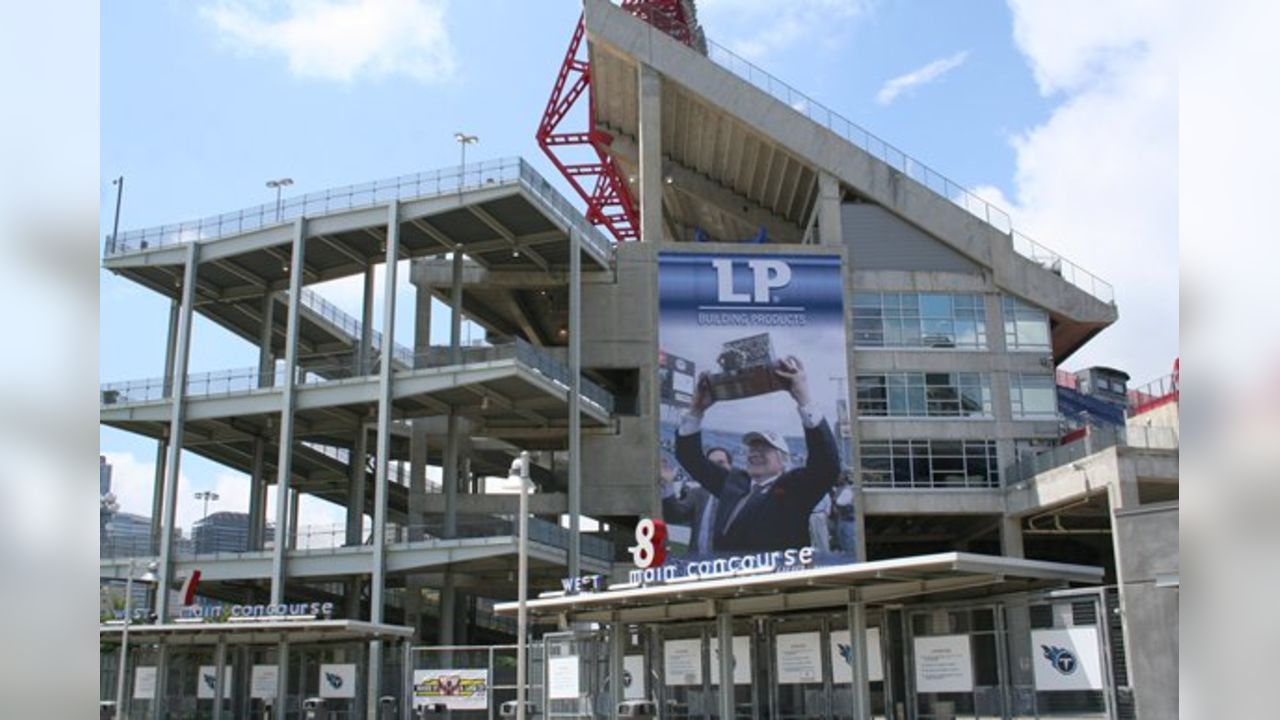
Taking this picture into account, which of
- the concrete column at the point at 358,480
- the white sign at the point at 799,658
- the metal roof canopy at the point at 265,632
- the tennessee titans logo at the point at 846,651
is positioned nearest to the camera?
the tennessee titans logo at the point at 846,651

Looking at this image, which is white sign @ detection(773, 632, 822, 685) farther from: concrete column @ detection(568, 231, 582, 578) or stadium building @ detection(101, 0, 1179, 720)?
concrete column @ detection(568, 231, 582, 578)

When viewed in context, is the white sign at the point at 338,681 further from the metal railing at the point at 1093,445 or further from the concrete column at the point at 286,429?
the metal railing at the point at 1093,445

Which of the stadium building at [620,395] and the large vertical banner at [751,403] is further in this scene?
the large vertical banner at [751,403]

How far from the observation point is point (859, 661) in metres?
27.8

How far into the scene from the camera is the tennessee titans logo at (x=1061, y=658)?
23.2m

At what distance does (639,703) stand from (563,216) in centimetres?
3578

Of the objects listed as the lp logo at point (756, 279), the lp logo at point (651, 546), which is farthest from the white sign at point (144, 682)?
the lp logo at point (756, 279)

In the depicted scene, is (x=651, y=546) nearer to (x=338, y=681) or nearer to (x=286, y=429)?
(x=338, y=681)

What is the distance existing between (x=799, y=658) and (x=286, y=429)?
34198 mm

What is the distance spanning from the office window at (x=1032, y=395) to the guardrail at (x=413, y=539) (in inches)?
958

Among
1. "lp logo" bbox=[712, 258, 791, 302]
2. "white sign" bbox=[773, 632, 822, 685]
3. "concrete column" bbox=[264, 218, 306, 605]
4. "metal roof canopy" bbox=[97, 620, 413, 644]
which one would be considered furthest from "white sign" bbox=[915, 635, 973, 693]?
"lp logo" bbox=[712, 258, 791, 302]

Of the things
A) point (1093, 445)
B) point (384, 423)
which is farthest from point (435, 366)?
point (1093, 445)

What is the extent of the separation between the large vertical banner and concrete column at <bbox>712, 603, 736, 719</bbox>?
28839 mm
